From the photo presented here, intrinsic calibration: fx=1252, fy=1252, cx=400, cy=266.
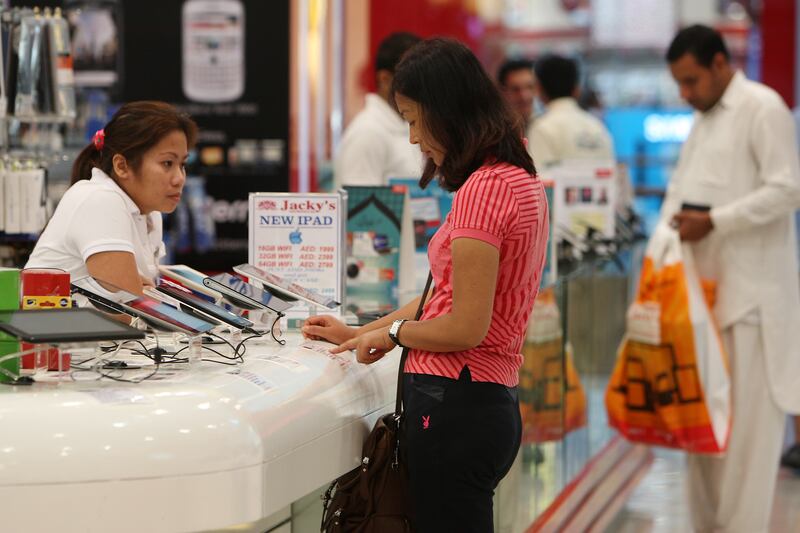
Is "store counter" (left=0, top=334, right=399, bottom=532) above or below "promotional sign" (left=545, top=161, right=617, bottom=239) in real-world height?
below

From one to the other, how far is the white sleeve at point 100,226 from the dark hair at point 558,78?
457cm

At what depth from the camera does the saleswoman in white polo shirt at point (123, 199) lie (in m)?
2.91

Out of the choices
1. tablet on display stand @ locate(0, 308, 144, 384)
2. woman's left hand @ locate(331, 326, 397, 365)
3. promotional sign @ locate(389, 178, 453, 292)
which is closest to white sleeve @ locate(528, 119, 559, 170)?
promotional sign @ locate(389, 178, 453, 292)

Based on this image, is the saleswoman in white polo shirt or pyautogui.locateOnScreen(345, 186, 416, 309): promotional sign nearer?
the saleswoman in white polo shirt

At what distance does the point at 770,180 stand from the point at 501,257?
8.49ft

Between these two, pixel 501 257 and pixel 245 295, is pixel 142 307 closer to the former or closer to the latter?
pixel 245 295

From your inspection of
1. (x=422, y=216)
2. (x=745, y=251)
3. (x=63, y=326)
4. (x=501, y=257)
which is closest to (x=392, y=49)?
(x=422, y=216)

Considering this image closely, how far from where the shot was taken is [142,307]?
2.35m

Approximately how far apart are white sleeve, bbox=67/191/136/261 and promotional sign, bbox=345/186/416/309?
1.07 m

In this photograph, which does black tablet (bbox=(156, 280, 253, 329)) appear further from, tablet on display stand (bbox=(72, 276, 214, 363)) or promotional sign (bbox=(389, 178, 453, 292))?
promotional sign (bbox=(389, 178, 453, 292))

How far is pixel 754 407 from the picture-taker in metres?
4.81

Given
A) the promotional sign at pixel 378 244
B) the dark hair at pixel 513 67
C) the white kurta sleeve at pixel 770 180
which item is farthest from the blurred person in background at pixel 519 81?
the promotional sign at pixel 378 244

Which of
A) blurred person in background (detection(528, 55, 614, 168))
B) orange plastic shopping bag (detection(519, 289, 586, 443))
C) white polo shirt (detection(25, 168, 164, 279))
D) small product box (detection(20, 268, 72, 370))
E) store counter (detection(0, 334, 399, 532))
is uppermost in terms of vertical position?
blurred person in background (detection(528, 55, 614, 168))

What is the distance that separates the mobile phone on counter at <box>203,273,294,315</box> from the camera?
2.73 m
